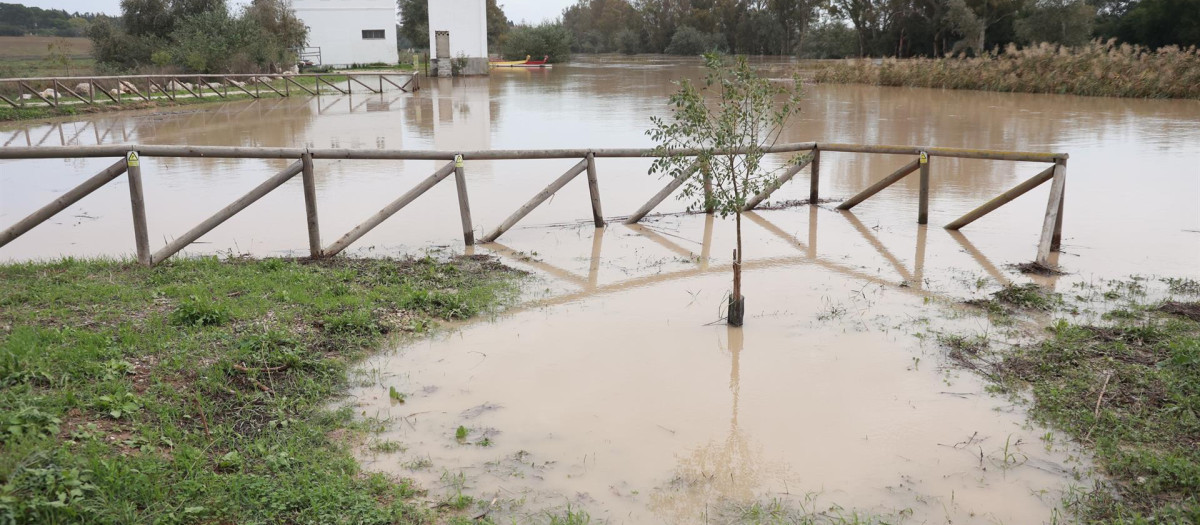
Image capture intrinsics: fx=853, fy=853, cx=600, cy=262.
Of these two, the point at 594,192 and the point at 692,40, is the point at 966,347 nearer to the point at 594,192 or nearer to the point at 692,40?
the point at 594,192

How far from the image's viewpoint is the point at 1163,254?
8.66m

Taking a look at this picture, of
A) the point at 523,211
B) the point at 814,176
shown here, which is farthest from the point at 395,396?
the point at 814,176

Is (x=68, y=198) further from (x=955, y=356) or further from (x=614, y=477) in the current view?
(x=955, y=356)

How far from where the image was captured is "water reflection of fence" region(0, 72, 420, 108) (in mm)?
23362

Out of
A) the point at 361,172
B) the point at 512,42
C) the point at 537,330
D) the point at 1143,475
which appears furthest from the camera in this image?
the point at 512,42

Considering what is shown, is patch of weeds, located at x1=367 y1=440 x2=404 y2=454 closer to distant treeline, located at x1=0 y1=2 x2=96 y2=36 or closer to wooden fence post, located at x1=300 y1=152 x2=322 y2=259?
wooden fence post, located at x1=300 y1=152 x2=322 y2=259

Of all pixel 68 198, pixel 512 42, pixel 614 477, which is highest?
pixel 512 42

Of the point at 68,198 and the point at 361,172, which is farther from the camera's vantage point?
the point at 361,172

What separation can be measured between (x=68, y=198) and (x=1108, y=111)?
84.1 ft

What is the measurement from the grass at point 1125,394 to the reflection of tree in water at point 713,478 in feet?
4.67

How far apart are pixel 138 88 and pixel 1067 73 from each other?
32.0m

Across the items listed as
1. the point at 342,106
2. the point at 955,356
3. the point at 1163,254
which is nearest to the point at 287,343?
the point at 955,356

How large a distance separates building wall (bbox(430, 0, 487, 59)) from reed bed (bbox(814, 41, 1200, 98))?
70.4 ft

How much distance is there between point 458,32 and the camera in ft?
157
